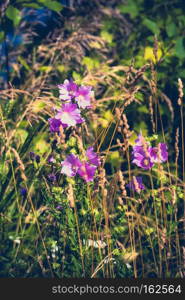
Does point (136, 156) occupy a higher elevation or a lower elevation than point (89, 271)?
higher

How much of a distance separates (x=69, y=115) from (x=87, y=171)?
0.58 feet

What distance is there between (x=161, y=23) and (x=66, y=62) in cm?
57

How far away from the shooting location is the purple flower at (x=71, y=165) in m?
1.70

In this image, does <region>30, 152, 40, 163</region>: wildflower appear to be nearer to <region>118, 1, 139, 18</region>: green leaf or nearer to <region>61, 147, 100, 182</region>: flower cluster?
<region>61, 147, 100, 182</region>: flower cluster

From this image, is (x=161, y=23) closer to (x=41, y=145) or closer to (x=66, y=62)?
(x=66, y=62)

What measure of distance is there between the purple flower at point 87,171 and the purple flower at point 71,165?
13 mm

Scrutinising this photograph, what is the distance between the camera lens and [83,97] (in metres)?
1.75

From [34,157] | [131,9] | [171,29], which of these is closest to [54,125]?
[34,157]

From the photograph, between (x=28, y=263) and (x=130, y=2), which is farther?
(x=130, y=2)

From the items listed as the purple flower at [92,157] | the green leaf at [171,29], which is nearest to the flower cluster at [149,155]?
the purple flower at [92,157]

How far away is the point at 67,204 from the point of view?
5.89ft

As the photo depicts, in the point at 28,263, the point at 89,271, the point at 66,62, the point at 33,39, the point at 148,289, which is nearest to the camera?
the point at 148,289

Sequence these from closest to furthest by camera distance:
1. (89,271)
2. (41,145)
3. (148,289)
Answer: (148,289)
(89,271)
(41,145)

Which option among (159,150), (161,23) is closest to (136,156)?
(159,150)
